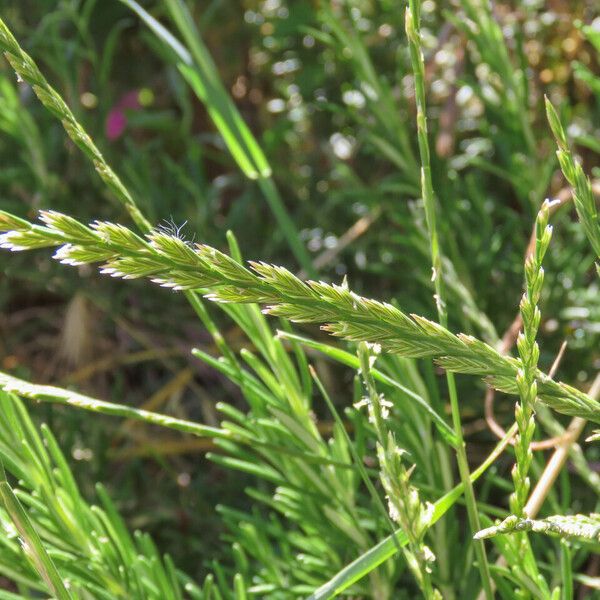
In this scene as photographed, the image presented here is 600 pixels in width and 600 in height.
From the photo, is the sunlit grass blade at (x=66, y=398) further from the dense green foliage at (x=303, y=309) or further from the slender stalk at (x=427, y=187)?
the slender stalk at (x=427, y=187)

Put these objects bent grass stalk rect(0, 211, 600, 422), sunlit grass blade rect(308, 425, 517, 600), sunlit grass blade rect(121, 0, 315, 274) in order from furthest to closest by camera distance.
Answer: sunlit grass blade rect(121, 0, 315, 274) < sunlit grass blade rect(308, 425, 517, 600) < bent grass stalk rect(0, 211, 600, 422)

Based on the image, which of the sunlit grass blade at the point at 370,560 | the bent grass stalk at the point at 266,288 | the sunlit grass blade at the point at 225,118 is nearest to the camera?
the bent grass stalk at the point at 266,288

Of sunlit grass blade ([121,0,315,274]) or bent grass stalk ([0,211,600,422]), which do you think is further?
sunlit grass blade ([121,0,315,274])

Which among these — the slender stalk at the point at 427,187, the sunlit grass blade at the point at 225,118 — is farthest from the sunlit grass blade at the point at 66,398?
the sunlit grass blade at the point at 225,118

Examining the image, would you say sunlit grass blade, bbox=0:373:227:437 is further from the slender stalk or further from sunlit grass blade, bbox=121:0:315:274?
sunlit grass blade, bbox=121:0:315:274

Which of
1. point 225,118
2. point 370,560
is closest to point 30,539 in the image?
point 370,560

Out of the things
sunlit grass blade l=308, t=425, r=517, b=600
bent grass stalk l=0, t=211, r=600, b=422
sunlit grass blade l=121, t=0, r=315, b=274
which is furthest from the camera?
sunlit grass blade l=121, t=0, r=315, b=274

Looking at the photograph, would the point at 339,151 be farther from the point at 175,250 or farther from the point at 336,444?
the point at 175,250

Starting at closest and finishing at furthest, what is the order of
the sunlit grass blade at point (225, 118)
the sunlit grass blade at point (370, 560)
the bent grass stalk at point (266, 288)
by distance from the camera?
1. the bent grass stalk at point (266, 288)
2. the sunlit grass blade at point (370, 560)
3. the sunlit grass blade at point (225, 118)

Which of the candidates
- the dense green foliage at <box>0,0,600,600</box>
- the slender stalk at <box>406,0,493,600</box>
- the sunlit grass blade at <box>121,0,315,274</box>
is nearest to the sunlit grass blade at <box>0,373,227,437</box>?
the dense green foliage at <box>0,0,600,600</box>

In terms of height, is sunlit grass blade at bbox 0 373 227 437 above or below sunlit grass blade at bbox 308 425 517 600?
above
